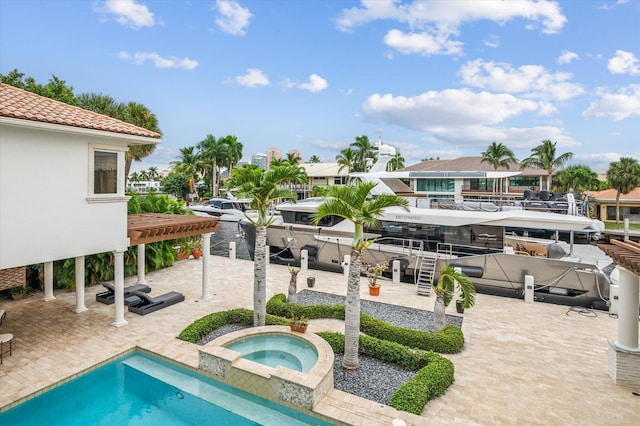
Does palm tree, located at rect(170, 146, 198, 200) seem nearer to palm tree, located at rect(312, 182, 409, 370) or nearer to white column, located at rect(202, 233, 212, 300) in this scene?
white column, located at rect(202, 233, 212, 300)

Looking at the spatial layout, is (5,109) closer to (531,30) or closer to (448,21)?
(448,21)

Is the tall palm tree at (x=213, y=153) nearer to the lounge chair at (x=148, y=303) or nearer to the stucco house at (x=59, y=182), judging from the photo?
the lounge chair at (x=148, y=303)

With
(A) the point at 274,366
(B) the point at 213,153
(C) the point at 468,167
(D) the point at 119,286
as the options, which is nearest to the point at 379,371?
(A) the point at 274,366

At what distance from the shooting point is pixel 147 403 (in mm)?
6801

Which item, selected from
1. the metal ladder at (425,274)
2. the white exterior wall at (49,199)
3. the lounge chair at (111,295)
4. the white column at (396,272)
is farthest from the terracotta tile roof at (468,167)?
the white exterior wall at (49,199)

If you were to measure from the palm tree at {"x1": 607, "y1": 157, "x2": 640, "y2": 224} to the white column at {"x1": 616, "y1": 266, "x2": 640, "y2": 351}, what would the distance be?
37.2 meters

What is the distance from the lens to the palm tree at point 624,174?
34.3 m

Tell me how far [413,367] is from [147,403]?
5.85 m

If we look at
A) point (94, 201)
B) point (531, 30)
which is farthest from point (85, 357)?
point (531, 30)

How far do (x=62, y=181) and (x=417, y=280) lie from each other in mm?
13159

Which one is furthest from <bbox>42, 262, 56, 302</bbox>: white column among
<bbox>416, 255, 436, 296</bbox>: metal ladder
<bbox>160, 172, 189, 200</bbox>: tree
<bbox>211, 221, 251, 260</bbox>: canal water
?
<bbox>160, 172, 189, 200</bbox>: tree

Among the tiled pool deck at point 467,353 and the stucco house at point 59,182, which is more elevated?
the stucco house at point 59,182

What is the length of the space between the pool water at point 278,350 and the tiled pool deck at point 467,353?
1.07m

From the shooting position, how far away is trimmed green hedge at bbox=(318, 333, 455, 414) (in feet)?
20.7
